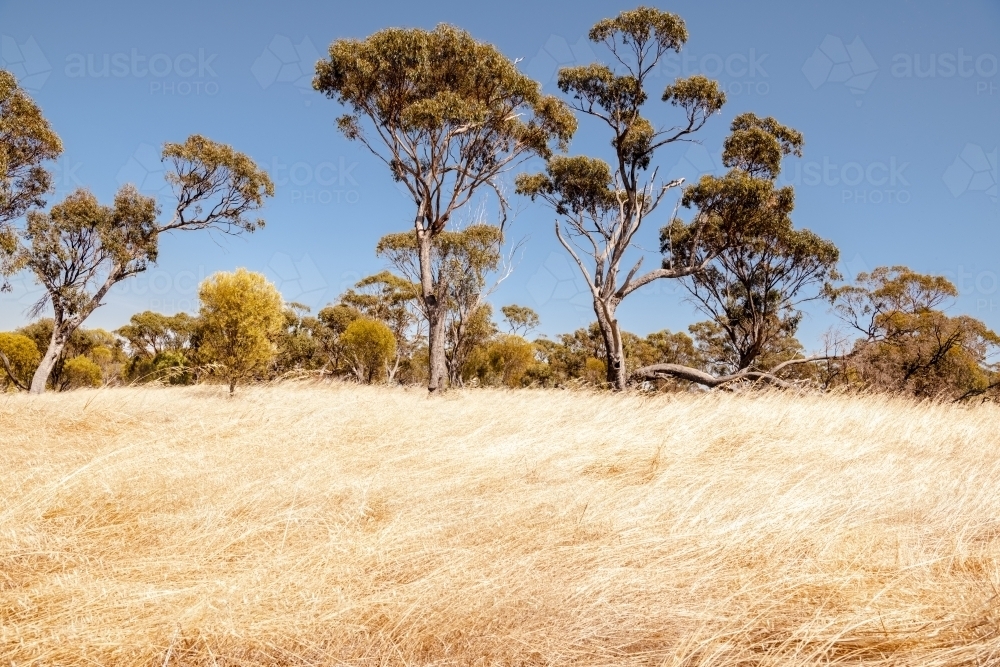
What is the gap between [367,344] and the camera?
→ 29.7 metres

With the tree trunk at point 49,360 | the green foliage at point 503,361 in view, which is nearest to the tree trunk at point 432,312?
the tree trunk at point 49,360

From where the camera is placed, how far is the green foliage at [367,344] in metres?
29.6

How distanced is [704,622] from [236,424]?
5236 mm

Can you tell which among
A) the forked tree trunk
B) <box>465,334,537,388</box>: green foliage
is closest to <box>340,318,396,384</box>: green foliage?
<box>465,334,537,388</box>: green foliage

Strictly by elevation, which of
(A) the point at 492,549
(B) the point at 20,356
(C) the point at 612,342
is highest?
(C) the point at 612,342

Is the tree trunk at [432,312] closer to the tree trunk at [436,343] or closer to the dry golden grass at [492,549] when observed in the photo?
the tree trunk at [436,343]

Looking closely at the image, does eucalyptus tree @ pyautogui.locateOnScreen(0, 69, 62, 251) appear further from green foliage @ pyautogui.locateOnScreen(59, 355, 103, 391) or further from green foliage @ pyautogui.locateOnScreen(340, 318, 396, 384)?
green foliage @ pyautogui.locateOnScreen(59, 355, 103, 391)

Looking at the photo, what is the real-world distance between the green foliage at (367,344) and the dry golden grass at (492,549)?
80.2ft

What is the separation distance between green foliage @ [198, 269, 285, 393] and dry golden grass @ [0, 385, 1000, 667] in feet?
27.0

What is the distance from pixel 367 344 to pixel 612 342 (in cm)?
1900

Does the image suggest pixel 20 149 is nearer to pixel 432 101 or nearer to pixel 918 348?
pixel 432 101

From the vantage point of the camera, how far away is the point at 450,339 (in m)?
32.7

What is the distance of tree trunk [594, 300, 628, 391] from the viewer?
13867 millimetres

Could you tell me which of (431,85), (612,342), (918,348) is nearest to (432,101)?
(431,85)
